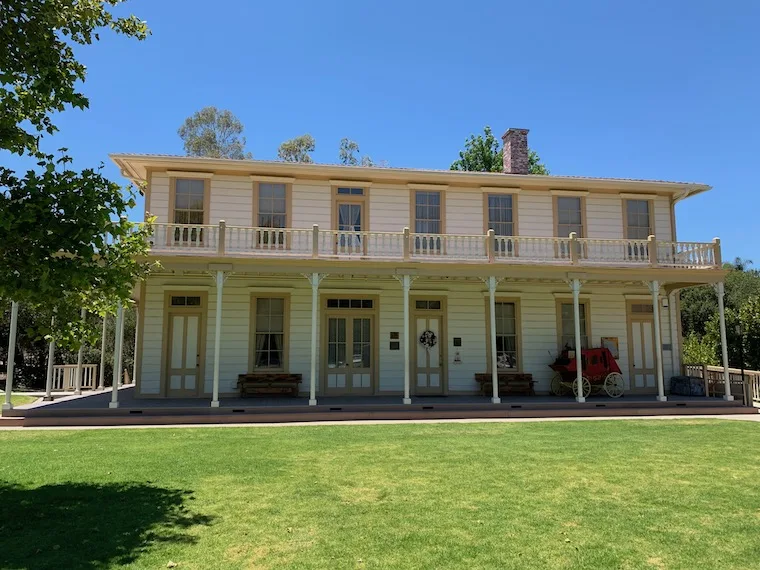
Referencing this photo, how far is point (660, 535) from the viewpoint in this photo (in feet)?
15.8

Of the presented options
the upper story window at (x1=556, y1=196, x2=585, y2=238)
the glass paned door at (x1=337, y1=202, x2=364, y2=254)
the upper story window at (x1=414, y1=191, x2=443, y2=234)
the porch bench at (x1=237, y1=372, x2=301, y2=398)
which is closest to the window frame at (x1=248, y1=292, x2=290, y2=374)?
the porch bench at (x1=237, y1=372, x2=301, y2=398)

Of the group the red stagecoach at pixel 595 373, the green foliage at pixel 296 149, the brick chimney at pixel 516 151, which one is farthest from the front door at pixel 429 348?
the green foliage at pixel 296 149

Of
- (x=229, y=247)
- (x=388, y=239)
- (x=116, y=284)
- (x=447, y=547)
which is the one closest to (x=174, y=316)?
(x=229, y=247)

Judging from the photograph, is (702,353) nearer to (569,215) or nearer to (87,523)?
(569,215)

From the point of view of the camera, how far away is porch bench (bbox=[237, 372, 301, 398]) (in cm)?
1464

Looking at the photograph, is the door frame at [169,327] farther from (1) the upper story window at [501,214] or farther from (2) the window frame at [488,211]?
(1) the upper story window at [501,214]

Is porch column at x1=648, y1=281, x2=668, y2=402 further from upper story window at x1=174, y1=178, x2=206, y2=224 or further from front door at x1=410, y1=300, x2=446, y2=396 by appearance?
upper story window at x1=174, y1=178, x2=206, y2=224

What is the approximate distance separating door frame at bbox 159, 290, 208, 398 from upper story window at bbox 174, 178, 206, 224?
6.79ft

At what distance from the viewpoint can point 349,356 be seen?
15.6 meters

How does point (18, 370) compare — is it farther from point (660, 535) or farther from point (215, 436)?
point (660, 535)

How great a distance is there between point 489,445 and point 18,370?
2151 cm

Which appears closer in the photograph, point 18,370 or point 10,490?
point 10,490

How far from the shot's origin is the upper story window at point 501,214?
16.5 meters

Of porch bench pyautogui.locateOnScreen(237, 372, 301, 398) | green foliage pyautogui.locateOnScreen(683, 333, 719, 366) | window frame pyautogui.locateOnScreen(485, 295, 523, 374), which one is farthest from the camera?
green foliage pyautogui.locateOnScreen(683, 333, 719, 366)
